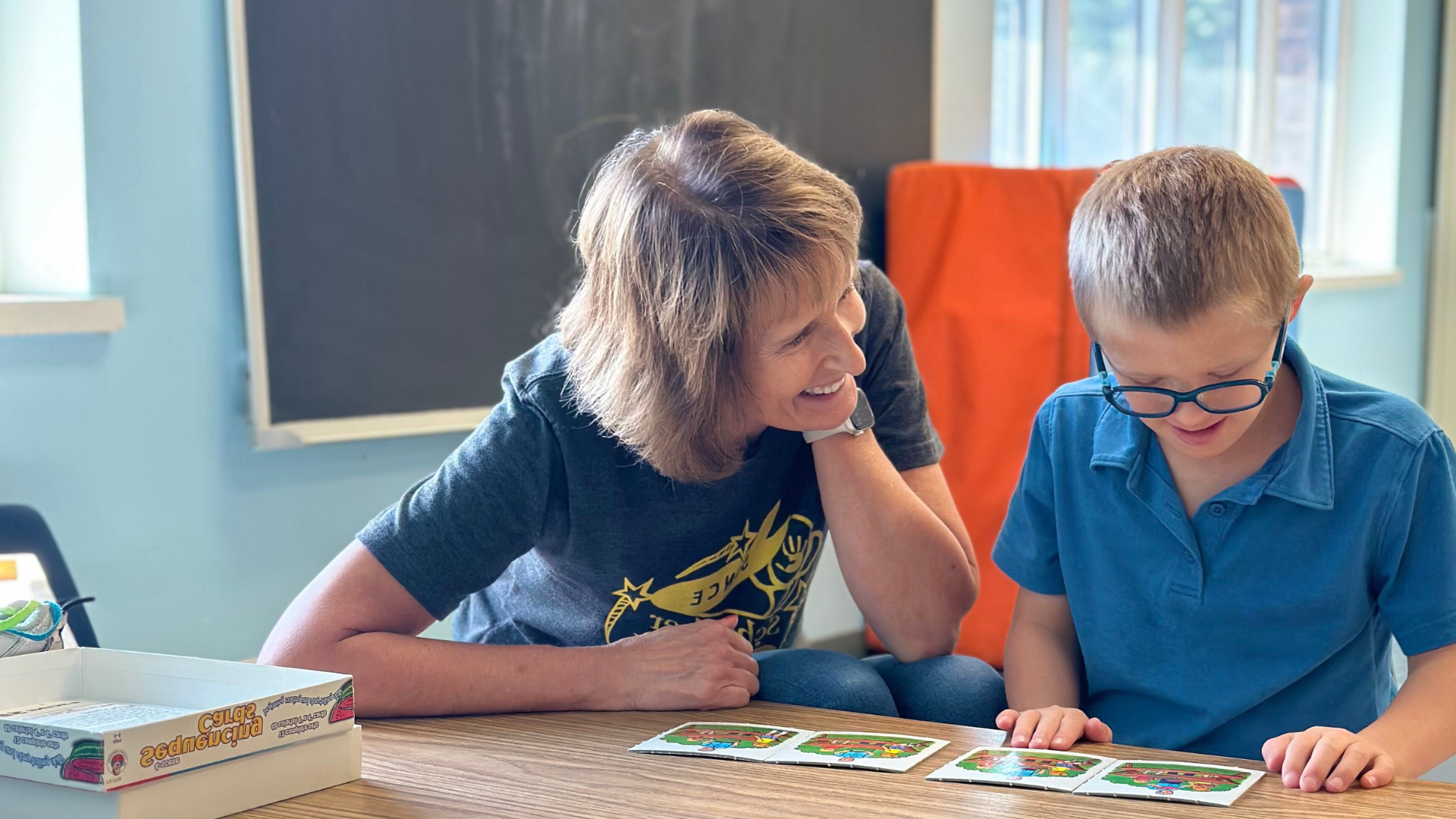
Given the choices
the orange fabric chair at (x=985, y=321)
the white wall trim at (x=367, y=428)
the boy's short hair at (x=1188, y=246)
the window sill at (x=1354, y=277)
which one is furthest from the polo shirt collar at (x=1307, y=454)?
the window sill at (x=1354, y=277)

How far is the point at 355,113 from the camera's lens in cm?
202

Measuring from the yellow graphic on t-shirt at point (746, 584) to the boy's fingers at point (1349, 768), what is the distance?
0.62 metres

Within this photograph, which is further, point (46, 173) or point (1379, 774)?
point (46, 173)

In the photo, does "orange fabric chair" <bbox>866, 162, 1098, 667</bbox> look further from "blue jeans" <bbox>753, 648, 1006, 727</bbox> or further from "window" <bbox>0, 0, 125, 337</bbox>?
"window" <bbox>0, 0, 125, 337</bbox>

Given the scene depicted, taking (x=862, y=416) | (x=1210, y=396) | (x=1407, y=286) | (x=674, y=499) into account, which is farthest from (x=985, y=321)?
(x=1407, y=286)

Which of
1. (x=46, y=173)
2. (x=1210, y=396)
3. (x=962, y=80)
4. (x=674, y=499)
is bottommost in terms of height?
(x=674, y=499)

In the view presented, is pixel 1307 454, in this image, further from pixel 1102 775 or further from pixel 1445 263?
Result: pixel 1445 263

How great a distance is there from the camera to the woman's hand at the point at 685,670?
1.22m

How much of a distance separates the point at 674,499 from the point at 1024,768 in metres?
0.49

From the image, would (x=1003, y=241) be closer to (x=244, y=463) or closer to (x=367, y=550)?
(x=244, y=463)

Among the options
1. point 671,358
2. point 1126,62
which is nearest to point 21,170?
point 671,358

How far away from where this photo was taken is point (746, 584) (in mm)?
1437

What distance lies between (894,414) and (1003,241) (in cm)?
144

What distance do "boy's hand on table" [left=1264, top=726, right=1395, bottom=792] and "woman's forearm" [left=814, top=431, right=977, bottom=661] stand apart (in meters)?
0.48
